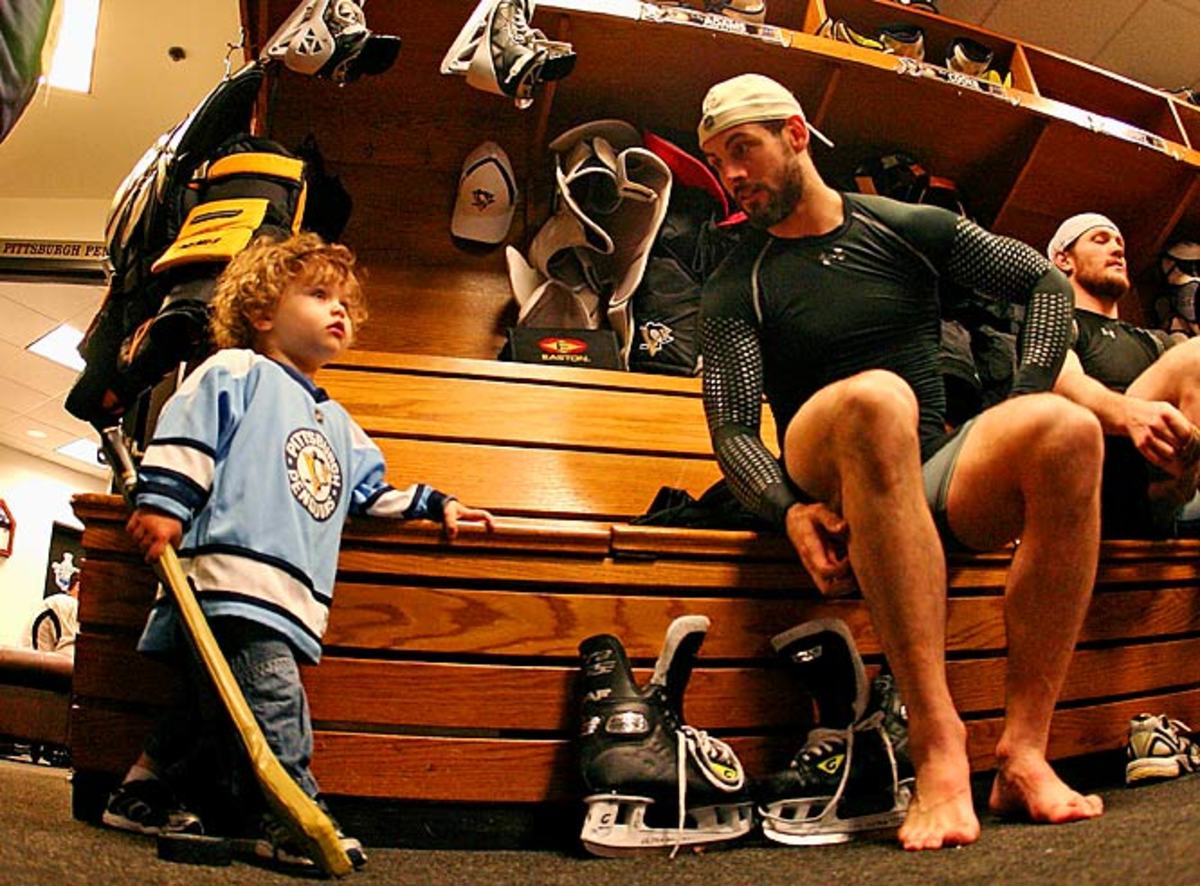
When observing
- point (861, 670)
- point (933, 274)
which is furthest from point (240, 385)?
point (933, 274)

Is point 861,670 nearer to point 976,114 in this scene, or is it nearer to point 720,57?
point 720,57

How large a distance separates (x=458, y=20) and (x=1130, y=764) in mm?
2268

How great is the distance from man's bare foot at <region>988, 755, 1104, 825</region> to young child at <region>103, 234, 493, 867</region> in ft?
2.62

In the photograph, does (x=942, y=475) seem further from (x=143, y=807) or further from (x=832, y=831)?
(x=143, y=807)

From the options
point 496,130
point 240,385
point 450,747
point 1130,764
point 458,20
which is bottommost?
point 450,747

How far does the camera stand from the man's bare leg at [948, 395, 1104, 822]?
1.28 metres

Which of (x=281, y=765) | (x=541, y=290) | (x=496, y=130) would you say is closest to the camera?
(x=281, y=765)

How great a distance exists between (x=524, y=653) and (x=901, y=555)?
0.57m

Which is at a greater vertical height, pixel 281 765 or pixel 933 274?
pixel 933 274

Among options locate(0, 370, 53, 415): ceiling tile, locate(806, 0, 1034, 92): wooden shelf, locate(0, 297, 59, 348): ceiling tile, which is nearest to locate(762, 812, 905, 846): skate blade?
locate(806, 0, 1034, 92): wooden shelf

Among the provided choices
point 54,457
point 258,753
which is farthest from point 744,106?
point 54,457

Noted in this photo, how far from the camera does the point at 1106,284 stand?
2377 millimetres

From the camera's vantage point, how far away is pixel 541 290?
251 cm

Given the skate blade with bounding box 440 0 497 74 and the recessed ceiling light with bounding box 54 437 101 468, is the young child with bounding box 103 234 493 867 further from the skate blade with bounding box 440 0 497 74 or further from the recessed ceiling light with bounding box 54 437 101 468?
the recessed ceiling light with bounding box 54 437 101 468
